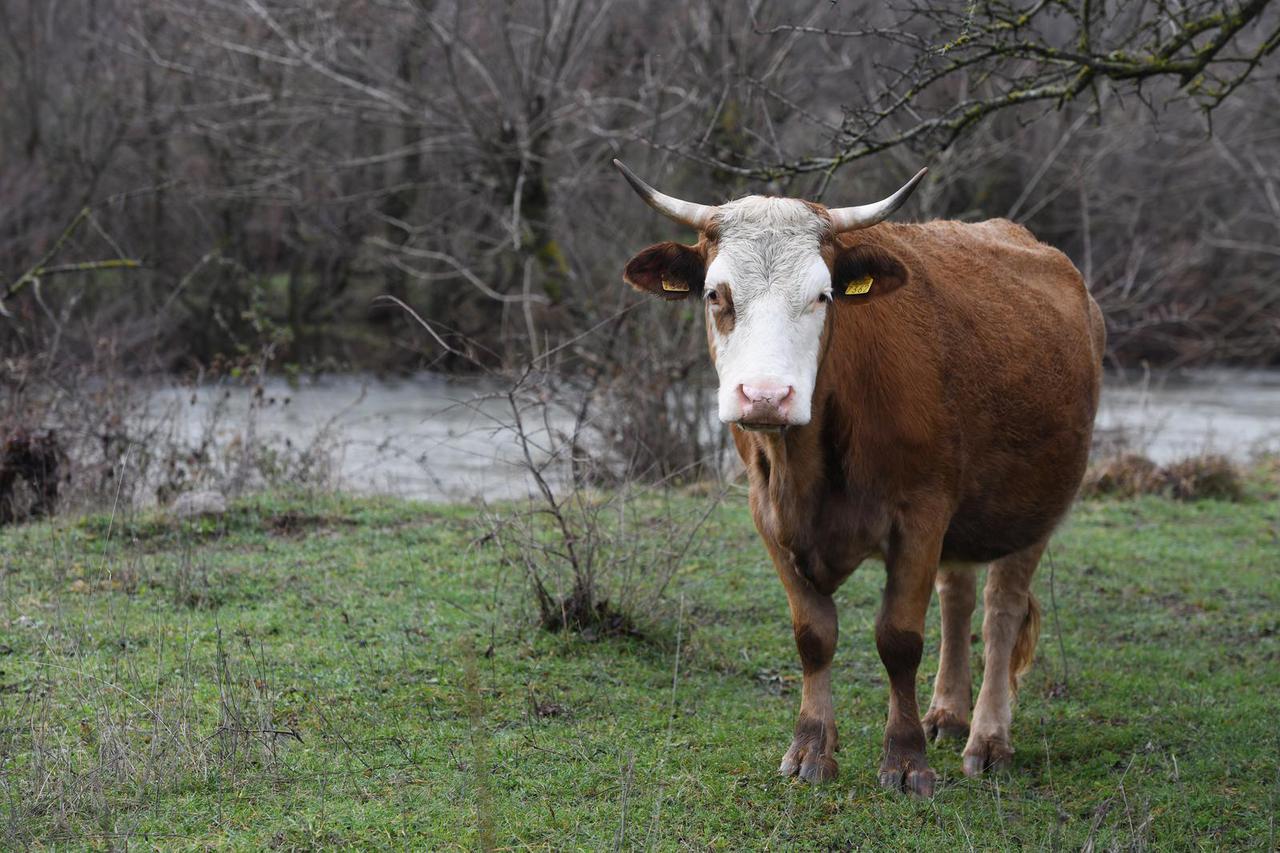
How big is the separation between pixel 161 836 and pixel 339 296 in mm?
20930

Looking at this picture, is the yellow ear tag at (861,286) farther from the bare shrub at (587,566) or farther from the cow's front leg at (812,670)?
the bare shrub at (587,566)

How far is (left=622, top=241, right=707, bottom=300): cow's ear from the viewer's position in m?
4.86

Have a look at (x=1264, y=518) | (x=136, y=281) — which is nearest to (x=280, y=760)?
(x=1264, y=518)

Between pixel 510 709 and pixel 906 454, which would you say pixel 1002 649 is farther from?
pixel 510 709

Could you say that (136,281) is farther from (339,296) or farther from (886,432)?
(886,432)

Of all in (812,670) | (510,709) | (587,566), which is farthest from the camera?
(587,566)

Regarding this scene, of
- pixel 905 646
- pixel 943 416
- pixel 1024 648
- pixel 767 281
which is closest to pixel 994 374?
pixel 943 416

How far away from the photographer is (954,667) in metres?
5.82

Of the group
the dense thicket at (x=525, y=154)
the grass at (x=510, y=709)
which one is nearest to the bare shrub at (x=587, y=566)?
the grass at (x=510, y=709)

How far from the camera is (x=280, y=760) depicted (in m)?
4.55

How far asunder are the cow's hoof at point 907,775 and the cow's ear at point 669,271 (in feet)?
6.19

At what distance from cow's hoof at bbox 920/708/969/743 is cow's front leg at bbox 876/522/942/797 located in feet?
3.01

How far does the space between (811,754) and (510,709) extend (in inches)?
50.8

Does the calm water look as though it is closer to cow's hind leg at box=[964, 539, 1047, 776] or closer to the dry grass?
the dry grass
